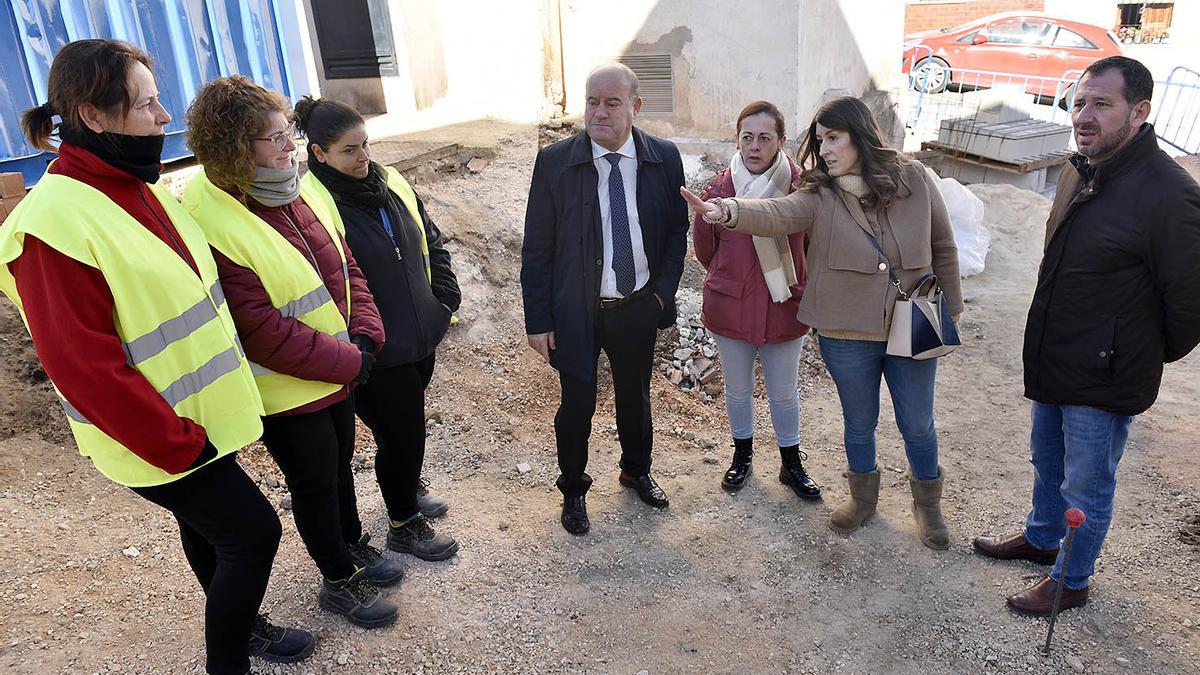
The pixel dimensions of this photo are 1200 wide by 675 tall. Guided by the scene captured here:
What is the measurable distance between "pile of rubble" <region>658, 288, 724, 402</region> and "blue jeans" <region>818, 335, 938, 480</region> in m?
1.67

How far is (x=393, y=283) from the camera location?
112 inches

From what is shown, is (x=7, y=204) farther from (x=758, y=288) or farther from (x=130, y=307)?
(x=758, y=288)

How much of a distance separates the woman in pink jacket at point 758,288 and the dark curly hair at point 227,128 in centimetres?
183

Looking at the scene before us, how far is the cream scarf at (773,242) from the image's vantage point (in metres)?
3.30

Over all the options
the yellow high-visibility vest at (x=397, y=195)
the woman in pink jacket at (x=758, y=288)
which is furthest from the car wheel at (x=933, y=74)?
the yellow high-visibility vest at (x=397, y=195)

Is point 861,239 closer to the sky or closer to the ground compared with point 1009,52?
closer to the ground

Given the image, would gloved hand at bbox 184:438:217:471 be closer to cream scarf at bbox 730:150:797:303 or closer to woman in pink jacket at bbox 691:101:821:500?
woman in pink jacket at bbox 691:101:821:500

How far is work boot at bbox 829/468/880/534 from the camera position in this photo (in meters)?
3.41

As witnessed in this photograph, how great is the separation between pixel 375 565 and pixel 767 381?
1.95 metres

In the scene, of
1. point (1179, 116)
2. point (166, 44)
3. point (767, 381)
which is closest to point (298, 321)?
point (767, 381)

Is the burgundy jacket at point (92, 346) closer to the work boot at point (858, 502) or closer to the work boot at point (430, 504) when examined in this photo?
the work boot at point (430, 504)

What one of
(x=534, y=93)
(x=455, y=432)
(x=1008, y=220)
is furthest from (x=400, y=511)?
(x=1008, y=220)

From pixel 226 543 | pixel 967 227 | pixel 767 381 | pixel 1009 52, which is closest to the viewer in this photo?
pixel 226 543

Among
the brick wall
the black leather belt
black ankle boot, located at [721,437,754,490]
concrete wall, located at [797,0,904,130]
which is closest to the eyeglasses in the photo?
the black leather belt
